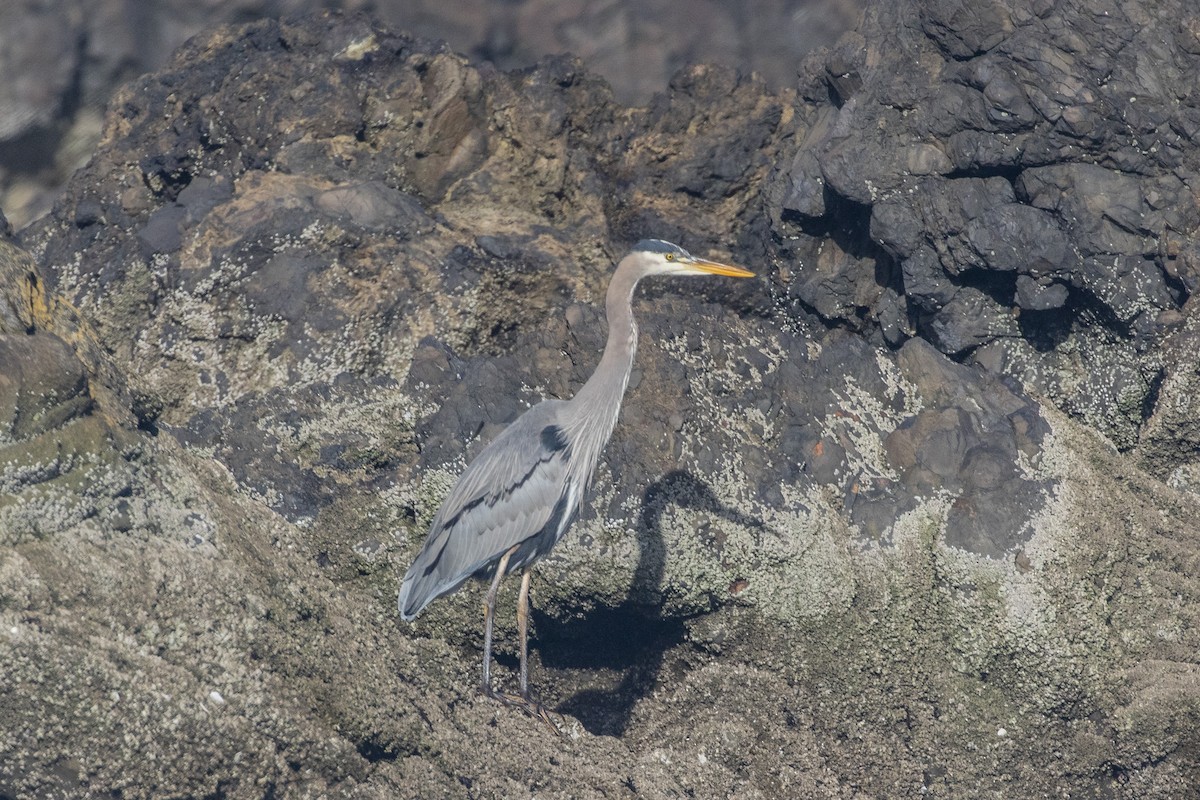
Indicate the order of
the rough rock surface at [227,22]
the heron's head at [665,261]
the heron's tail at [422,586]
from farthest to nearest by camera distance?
1. the rough rock surface at [227,22]
2. the heron's head at [665,261]
3. the heron's tail at [422,586]

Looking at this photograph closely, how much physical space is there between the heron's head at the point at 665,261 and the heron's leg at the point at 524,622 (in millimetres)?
1298

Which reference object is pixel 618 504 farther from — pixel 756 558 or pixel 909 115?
pixel 909 115

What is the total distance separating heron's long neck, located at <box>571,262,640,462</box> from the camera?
5.26 m

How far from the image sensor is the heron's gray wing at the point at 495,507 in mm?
5004

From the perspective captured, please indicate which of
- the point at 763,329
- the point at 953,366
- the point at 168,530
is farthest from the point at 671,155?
the point at 168,530

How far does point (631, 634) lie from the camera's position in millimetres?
5535

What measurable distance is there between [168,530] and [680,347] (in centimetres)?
234

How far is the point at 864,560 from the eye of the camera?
5.32 m

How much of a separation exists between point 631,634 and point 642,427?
860 millimetres

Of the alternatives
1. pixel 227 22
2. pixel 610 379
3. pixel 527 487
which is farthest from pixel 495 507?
pixel 227 22

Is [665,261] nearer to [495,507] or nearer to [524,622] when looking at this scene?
[495,507]

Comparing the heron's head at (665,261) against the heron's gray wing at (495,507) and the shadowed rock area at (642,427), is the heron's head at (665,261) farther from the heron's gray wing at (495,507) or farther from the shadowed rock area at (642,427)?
the heron's gray wing at (495,507)

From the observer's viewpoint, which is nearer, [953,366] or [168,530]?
[168,530]

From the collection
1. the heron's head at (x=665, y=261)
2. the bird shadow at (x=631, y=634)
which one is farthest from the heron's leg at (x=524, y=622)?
the heron's head at (x=665, y=261)
